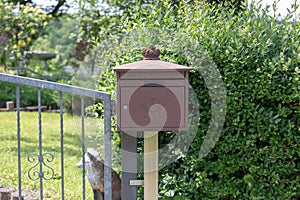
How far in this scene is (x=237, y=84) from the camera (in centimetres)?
297

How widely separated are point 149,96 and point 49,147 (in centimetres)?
374

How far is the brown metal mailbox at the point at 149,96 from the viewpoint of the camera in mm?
2611

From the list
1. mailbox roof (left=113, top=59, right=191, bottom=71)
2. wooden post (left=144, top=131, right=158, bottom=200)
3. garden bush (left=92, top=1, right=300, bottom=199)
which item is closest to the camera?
mailbox roof (left=113, top=59, right=191, bottom=71)

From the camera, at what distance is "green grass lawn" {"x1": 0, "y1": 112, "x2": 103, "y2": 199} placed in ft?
13.2

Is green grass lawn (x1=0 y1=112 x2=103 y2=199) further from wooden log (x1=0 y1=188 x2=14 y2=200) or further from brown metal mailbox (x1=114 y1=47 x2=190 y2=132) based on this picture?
brown metal mailbox (x1=114 y1=47 x2=190 y2=132)

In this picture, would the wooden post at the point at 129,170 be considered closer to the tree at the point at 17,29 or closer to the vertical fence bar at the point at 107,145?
the vertical fence bar at the point at 107,145

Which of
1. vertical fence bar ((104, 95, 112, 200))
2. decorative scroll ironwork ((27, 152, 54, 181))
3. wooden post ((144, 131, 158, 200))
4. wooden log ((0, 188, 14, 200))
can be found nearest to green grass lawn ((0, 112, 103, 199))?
decorative scroll ironwork ((27, 152, 54, 181))

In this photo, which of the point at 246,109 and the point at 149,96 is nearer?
the point at 149,96

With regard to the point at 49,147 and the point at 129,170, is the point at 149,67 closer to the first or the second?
the point at 129,170

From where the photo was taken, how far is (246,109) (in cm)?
295

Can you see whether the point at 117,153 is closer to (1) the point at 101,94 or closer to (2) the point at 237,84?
(1) the point at 101,94

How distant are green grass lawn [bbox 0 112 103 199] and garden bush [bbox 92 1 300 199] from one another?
2.70ft

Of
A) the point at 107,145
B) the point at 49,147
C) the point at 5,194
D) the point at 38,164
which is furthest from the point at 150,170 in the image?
the point at 49,147

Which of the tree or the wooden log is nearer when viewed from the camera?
the wooden log
